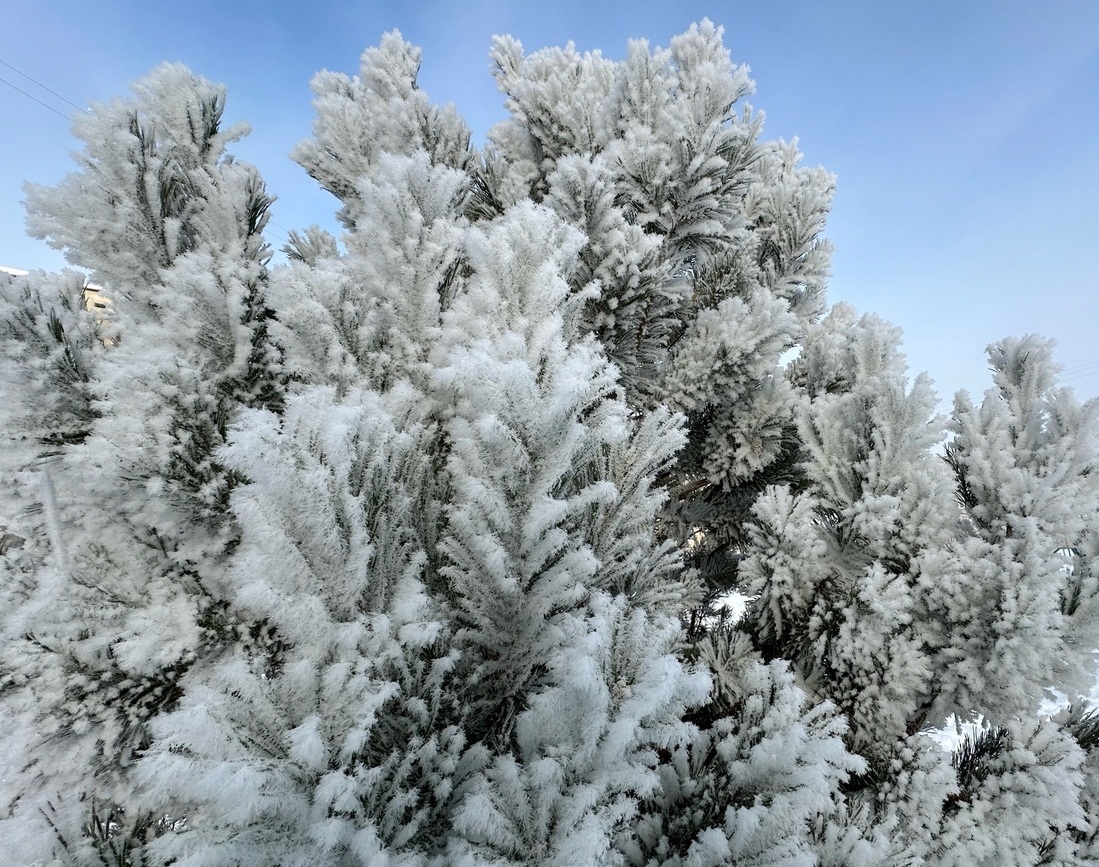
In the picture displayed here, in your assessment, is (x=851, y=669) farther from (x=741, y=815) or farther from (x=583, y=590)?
(x=583, y=590)

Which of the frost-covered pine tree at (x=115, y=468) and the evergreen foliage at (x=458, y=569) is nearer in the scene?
the evergreen foliage at (x=458, y=569)

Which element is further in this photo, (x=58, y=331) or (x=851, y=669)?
(x=851, y=669)

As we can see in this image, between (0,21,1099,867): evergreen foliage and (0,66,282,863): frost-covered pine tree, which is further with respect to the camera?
(0,66,282,863): frost-covered pine tree

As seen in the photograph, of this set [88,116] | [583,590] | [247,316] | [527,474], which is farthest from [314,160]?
[583,590]

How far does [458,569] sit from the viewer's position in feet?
2.76

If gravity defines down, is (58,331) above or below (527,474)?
above

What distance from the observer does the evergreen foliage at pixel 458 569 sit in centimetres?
63

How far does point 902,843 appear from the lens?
1.02 meters

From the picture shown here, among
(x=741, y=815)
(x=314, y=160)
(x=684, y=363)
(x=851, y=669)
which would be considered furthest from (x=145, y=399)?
(x=851, y=669)

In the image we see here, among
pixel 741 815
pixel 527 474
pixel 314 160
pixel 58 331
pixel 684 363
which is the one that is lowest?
pixel 741 815

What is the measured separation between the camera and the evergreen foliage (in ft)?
2.06

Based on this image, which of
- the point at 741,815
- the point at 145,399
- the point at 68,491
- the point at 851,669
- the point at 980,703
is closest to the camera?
the point at 741,815

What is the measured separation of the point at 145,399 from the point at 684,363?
5.66 feet

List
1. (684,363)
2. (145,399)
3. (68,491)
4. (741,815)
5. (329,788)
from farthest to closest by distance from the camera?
(684,363) → (68,491) → (145,399) → (741,815) → (329,788)
